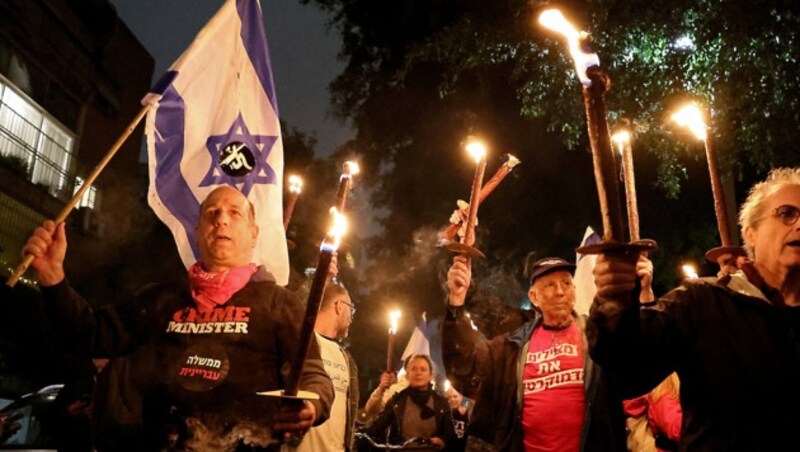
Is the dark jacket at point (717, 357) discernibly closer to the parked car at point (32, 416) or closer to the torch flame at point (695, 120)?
the torch flame at point (695, 120)

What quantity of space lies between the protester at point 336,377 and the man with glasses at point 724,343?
2.59 m

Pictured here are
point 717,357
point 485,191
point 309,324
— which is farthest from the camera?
point 485,191

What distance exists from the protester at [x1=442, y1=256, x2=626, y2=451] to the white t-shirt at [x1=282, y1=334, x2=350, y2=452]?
42.6 inches

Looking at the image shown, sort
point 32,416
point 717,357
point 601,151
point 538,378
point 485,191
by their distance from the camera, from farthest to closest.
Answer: point 32,416 < point 538,378 < point 485,191 < point 717,357 < point 601,151

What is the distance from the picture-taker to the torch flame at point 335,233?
94.3 inches

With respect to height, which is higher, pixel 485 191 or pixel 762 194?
pixel 485 191

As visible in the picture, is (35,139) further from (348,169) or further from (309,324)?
(309,324)

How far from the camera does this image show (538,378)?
4371 millimetres

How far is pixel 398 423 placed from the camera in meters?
8.04

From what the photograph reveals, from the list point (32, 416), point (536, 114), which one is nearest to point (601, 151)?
point (536, 114)

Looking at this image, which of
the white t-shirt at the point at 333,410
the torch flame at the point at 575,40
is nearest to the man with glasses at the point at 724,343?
the torch flame at the point at 575,40

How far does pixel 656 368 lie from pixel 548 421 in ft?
5.60

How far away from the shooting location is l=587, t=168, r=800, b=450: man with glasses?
7.84ft

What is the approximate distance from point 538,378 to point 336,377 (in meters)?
1.72
